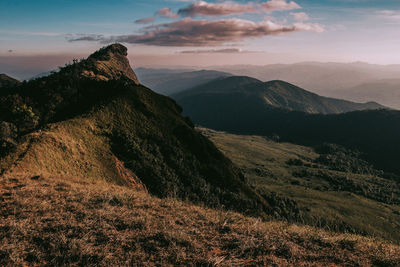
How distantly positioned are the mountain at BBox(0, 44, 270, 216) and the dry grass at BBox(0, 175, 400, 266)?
239 inches

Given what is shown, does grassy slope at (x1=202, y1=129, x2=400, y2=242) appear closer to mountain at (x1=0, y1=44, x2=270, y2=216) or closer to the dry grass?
mountain at (x1=0, y1=44, x2=270, y2=216)

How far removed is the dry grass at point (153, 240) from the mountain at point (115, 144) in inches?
239

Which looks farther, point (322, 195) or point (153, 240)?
point (322, 195)

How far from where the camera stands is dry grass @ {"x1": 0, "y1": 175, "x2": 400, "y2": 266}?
6969 mm

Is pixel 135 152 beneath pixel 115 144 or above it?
beneath

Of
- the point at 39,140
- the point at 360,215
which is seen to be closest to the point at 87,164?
the point at 39,140

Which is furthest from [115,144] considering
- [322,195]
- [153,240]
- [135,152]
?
[322,195]

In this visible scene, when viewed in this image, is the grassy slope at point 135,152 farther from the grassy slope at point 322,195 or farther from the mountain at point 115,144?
the grassy slope at point 322,195

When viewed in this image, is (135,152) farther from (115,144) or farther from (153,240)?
(153,240)

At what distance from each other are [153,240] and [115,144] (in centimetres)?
2828

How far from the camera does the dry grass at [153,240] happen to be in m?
6.97

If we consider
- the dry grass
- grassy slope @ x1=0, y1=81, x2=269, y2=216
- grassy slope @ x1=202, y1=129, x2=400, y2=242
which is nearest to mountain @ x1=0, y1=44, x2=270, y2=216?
grassy slope @ x1=0, y1=81, x2=269, y2=216

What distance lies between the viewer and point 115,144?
111 feet

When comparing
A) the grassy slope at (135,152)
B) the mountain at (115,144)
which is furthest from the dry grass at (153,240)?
the mountain at (115,144)
